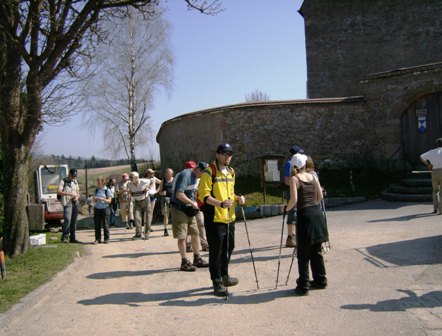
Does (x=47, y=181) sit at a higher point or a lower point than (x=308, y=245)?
higher

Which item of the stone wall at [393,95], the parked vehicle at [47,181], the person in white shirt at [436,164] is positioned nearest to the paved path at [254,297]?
the person in white shirt at [436,164]

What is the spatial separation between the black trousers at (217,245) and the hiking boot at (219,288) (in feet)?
0.20

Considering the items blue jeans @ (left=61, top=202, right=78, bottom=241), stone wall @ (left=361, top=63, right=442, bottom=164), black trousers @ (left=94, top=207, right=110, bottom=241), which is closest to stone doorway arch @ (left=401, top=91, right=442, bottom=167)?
stone wall @ (left=361, top=63, right=442, bottom=164)

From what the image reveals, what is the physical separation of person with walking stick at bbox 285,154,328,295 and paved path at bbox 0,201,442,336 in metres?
0.20

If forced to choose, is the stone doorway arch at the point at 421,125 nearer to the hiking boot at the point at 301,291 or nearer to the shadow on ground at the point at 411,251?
the shadow on ground at the point at 411,251

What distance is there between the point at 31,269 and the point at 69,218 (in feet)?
13.0

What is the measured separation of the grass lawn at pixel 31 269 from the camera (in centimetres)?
656

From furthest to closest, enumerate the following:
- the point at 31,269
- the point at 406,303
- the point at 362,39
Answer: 1. the point at 362,39
2. the point at 31,269
3. the point at 406,303

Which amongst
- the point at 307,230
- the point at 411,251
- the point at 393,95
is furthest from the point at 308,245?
the point at 393,95

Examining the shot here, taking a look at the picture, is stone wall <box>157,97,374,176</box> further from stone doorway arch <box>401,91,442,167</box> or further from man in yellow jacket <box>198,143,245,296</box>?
man in yellow jacket <box>198,143,245,296</box>

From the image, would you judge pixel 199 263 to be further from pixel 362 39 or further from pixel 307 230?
pixel 362 39

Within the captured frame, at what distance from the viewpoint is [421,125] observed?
16.6 metres

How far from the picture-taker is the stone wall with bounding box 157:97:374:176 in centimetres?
1819

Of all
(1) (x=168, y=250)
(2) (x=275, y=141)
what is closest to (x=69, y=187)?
(1) (x=168, y=250)
